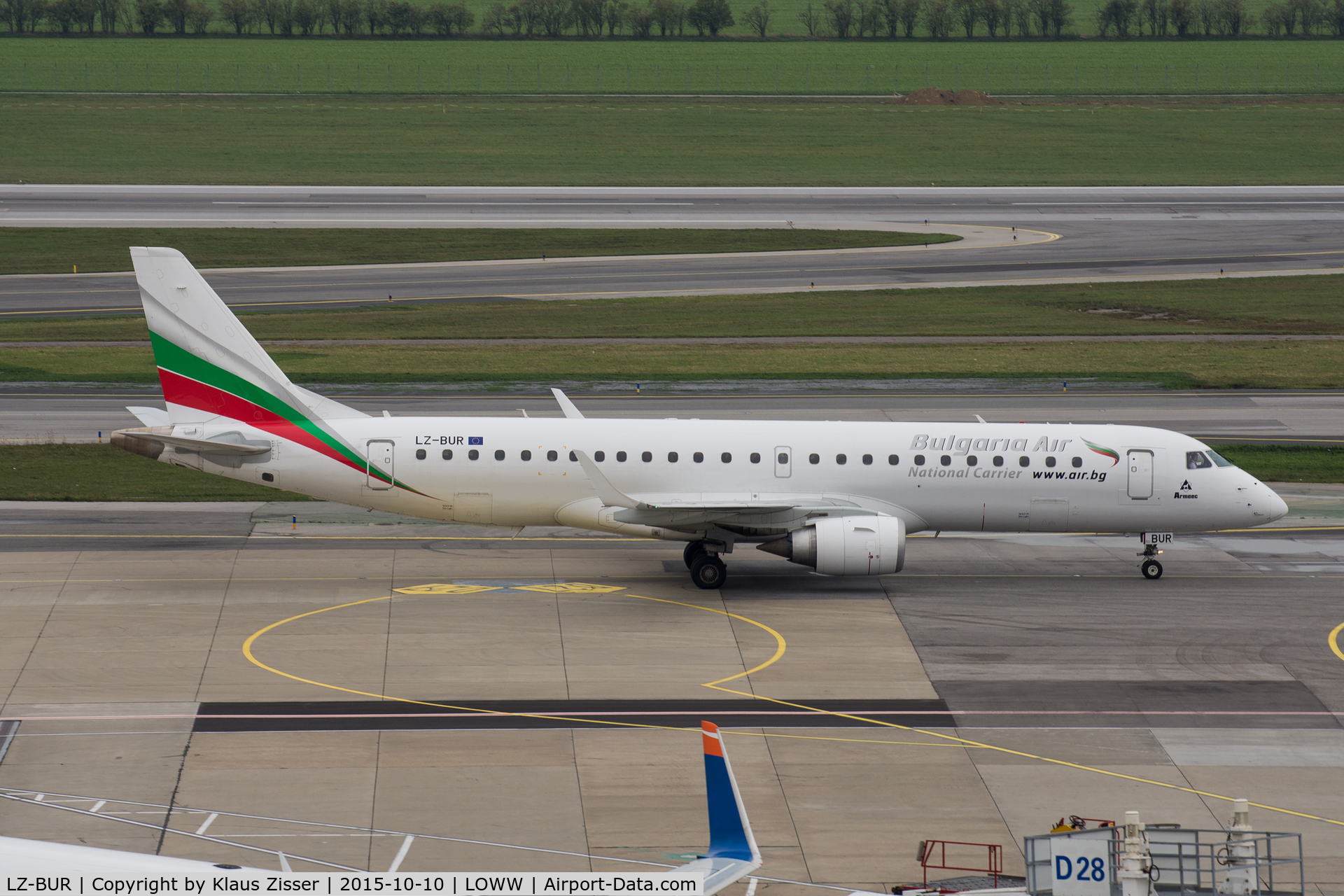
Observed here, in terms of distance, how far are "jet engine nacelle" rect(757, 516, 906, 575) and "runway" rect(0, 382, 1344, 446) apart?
741 inches

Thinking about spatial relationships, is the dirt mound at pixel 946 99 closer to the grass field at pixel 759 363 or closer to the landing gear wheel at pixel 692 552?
the grass field at pixel 759 363

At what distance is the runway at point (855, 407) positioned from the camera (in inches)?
2058

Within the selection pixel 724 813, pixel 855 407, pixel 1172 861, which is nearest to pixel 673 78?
pixel 855 407

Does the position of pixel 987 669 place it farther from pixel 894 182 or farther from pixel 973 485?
pixel 894 182

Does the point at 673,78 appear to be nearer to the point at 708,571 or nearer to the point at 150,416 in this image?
the point at 150,416

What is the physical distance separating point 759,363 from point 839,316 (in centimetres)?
1067

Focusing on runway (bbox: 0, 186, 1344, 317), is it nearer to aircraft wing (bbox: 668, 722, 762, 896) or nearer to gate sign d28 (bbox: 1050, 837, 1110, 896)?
gate sign d28 (bbox: 1050, 837, 1110, 896)

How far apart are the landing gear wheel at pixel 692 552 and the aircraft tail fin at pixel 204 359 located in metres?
9.84

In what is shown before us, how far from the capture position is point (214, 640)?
3109 centimetres

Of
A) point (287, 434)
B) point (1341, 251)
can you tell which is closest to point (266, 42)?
point (1341, 251)

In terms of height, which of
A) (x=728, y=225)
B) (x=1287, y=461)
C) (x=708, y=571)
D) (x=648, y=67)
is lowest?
(x=708, y=571)

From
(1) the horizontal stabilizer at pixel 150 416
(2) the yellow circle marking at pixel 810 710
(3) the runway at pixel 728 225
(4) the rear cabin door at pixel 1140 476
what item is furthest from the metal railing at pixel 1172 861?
(3) the runway at pixel 728 225

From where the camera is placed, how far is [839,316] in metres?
72.2

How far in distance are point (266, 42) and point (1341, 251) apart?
14657 cm
